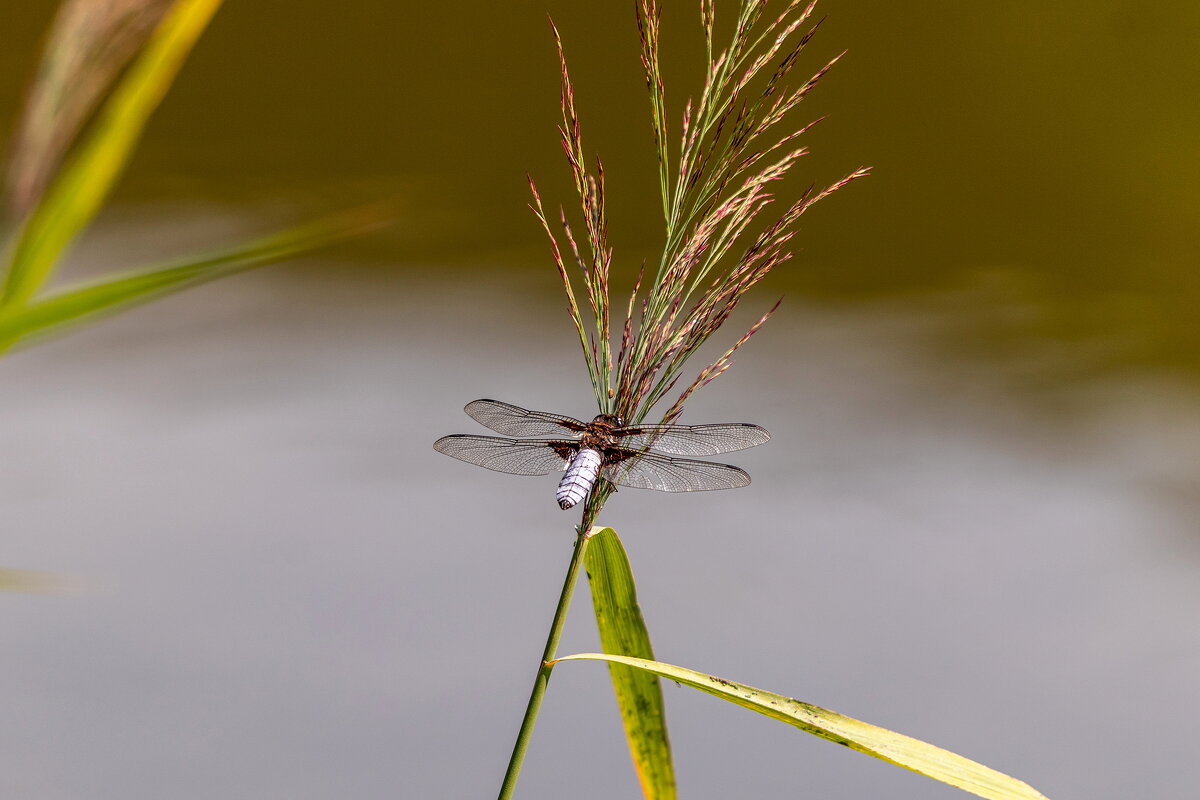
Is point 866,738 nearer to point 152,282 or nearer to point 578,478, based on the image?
point 578,478

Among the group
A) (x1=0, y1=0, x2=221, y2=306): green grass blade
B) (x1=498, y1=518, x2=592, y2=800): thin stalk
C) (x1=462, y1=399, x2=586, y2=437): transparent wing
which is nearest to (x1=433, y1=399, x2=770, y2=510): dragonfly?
(x1=462, y1=399, x2=586, y2=437): transparent wing

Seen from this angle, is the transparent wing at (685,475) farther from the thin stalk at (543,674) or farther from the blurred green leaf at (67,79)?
the blurred green leaf at (67,79)

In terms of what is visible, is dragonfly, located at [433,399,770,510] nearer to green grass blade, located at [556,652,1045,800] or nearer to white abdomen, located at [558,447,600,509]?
white abdomen, located at [558,447,600,509]

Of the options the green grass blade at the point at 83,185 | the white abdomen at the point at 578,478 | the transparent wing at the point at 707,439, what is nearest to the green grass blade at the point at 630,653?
A: the white abdomen at the point at 578,478

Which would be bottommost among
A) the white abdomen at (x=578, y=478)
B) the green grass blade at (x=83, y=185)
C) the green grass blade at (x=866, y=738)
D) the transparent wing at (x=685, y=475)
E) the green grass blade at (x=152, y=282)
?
the green grass blade at (x=866, y=738)

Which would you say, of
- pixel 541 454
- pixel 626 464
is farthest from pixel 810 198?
pixel 541 454

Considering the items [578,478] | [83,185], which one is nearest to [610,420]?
[578,478]

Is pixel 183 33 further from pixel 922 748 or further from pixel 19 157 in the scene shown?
pixel 922 748
